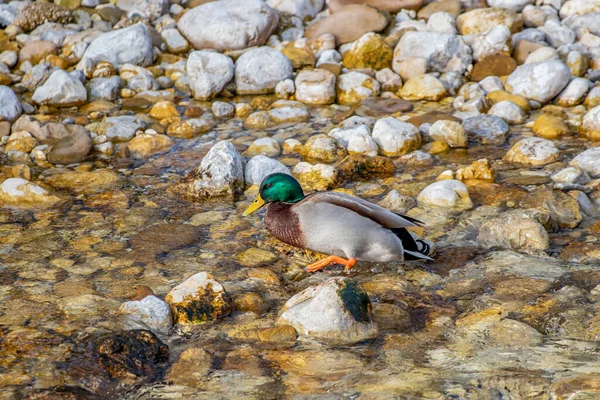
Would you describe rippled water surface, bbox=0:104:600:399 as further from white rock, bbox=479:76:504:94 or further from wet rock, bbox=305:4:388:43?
wet rock, bbox=305:4:388:43

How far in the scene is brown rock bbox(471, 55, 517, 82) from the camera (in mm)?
8406

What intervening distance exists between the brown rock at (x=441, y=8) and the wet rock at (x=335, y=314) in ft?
21.0

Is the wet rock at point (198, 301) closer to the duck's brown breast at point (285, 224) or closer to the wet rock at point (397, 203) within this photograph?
the duck's brown breast at point (285, 224)

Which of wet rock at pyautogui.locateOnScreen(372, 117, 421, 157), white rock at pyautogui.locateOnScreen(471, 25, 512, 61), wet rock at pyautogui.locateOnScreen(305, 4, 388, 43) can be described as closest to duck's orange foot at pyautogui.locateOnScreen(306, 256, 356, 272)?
wet rock at pyautogui.locateOnScreen(372, 117, 421, 157)

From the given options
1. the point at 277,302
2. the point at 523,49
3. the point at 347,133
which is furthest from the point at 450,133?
the point at 277,302

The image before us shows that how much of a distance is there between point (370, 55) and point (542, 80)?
6.58 ft

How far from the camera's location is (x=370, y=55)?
8.67 metres

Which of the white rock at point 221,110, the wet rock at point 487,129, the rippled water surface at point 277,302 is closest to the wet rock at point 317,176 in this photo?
the rippled water surface at point 277,302

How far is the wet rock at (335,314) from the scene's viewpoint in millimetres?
3797

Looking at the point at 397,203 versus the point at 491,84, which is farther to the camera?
the point at 491,84

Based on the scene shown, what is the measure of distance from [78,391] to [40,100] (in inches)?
215

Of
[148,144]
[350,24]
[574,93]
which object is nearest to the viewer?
[148,144]

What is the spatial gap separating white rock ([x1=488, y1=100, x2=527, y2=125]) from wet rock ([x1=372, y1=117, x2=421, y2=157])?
1119mm

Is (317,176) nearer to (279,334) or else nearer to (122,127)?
(122,127)
